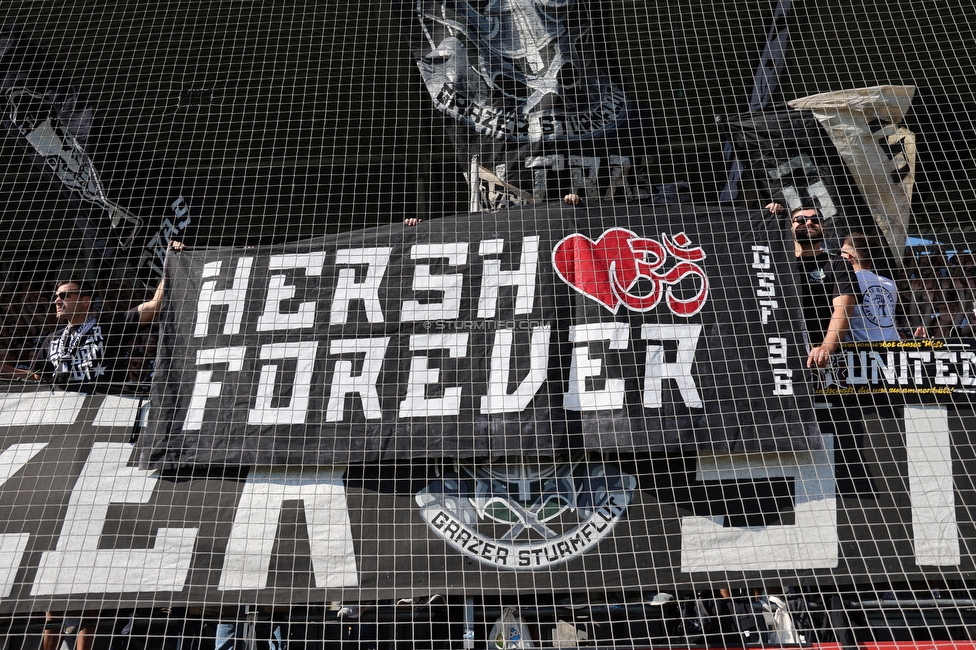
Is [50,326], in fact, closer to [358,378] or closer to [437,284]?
[358,378]

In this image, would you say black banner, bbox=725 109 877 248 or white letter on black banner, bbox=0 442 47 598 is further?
black banner, bbox=725 109 877 248

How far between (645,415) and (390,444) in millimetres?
1024

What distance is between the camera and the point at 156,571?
257cm

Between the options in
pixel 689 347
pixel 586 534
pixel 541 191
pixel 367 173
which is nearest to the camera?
pixel 586 534

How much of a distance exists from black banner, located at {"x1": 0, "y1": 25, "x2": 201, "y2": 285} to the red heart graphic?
1918 mm

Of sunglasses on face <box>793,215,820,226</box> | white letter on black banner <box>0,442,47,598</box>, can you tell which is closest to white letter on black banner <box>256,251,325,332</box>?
white letter on black banner <box>0,442,47,598</box>

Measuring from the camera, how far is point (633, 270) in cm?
290

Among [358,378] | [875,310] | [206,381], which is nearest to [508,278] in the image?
[358,378]

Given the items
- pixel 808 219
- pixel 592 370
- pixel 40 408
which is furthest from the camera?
pixel 808 219

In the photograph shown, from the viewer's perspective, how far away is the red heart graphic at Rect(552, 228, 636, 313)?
2.85 meters

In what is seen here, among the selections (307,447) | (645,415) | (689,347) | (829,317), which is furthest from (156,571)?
(829,317)

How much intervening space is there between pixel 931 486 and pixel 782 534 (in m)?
0.62

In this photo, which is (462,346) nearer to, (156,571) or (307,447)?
(307,447)

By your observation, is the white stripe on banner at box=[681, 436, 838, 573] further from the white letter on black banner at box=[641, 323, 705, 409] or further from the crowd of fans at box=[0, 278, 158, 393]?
the crowd of fans at box=[0, 278, 158, 393]
